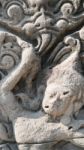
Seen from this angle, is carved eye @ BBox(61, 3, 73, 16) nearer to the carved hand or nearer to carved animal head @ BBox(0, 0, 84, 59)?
carved animal head @ BBox(0, 0, 84, 59)

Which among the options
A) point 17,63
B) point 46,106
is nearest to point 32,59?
point 17,63

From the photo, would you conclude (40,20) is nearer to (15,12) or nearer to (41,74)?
(15,12)

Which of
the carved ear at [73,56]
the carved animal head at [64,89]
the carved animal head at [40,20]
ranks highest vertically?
the carved animal head at [40,20]

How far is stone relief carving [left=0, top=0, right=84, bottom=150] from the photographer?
2.37m

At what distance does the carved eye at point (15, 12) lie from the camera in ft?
8.14

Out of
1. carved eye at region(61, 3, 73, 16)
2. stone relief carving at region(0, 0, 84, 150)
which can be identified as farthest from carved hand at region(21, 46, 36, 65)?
carved eye at region(61, 3, 73, 16)

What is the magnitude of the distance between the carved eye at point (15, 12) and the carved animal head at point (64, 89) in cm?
35

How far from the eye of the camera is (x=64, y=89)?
2.37 metres

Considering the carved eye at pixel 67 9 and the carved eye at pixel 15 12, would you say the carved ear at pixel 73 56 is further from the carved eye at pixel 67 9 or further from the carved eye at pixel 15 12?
the carved eye at pixel 15 12

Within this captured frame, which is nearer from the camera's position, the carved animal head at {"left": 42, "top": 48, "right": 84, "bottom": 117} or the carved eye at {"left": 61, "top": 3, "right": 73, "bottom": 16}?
the carved animal head at {"left": 42, "top": 48, "right": 84, "bottom": 117}

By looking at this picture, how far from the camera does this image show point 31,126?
7.81 ft

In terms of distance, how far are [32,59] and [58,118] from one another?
31 cm

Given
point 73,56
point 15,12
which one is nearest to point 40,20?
point 15,12

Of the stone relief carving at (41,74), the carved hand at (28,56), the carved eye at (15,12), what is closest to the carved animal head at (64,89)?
the stone relief carving at (41,74)
